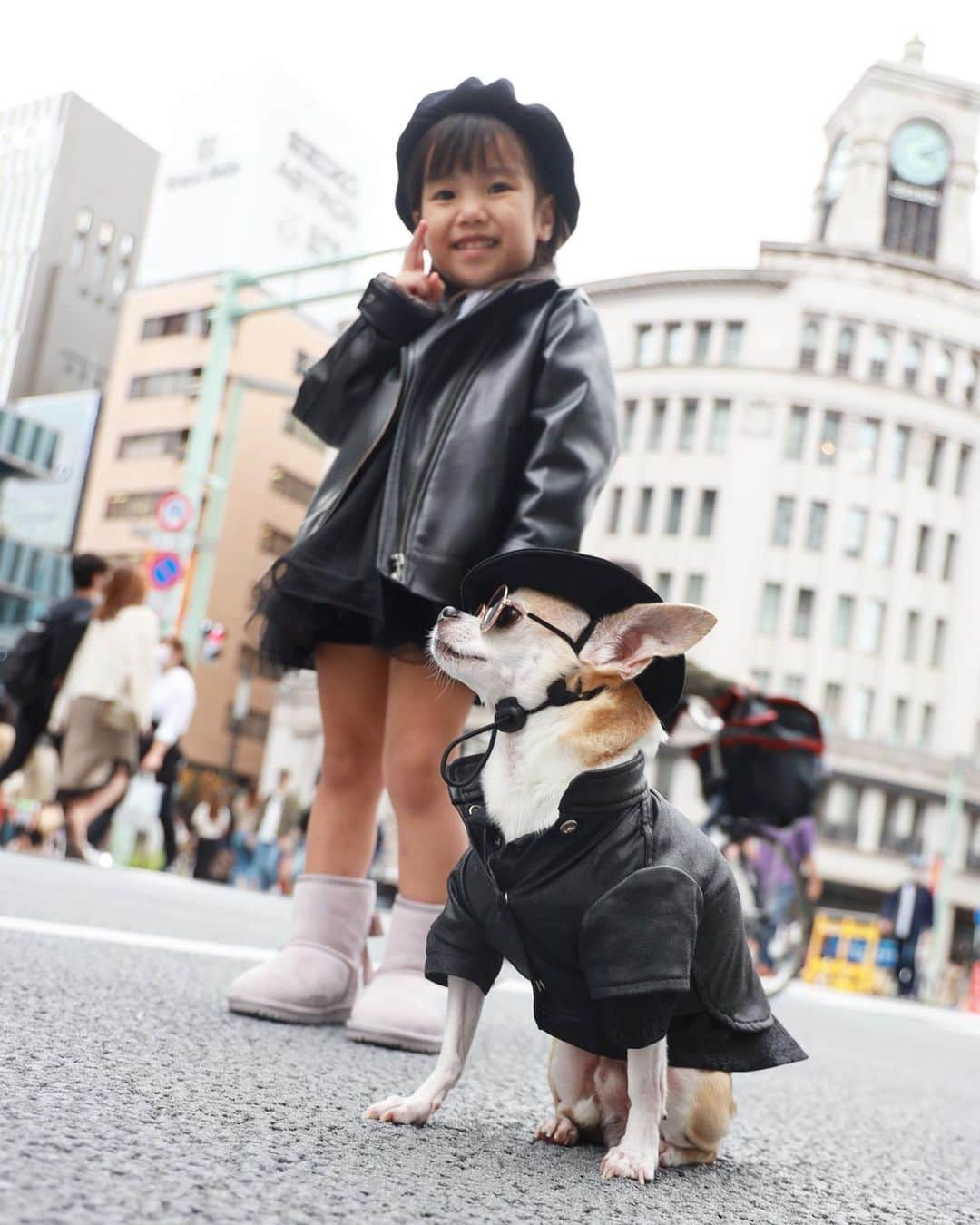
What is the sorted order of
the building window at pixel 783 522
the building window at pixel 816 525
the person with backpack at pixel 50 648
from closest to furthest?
the person with backpack at pixel 50 648 < the building window at pixel 783 522 < the building window at pixel 816 525

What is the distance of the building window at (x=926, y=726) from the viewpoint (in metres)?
46.9

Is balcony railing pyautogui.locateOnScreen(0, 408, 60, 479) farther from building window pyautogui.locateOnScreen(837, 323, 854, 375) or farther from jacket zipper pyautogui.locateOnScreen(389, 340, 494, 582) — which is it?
jacket zipper pyautogui.locateOnScreen(389, 340, 494, 582)

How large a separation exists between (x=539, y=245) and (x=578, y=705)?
1.51 meters

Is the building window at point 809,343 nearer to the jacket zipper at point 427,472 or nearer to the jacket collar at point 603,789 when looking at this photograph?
the jacket zipper at point 427,472

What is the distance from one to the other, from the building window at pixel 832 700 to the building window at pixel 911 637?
2.76m

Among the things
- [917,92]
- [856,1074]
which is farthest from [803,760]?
[917,92]

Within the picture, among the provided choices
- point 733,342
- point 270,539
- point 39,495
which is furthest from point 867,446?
point 39,495

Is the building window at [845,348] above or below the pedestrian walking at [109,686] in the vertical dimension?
above

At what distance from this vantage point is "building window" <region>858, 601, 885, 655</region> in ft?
154

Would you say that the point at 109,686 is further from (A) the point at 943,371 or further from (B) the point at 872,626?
(A) the point at 943,371

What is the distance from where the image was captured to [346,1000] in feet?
9.34

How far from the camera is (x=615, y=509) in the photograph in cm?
4969

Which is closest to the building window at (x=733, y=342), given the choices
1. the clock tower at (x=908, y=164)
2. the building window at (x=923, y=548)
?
the clock tower at (x=908, y=164)

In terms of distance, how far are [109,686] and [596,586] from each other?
6688 mm
